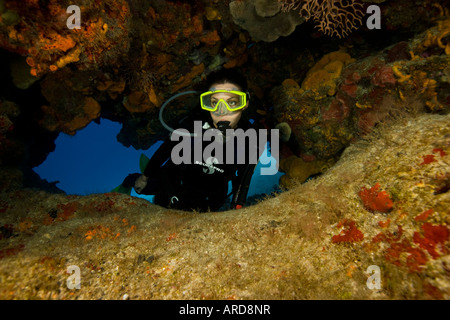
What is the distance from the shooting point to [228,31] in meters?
5.91

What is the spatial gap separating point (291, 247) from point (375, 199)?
1013 millimetres

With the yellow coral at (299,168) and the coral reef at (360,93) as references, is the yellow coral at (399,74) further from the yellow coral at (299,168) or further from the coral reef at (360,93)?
the yellow coral at (299,168)

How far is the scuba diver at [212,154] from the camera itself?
488 cm

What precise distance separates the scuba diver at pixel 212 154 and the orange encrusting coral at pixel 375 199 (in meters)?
2.65

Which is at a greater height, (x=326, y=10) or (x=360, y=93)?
(x=326, y=10)

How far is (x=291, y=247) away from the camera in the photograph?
207 centimetres

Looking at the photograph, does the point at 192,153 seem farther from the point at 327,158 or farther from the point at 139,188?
the point at 327,158

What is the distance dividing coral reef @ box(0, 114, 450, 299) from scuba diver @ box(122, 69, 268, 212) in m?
2.24

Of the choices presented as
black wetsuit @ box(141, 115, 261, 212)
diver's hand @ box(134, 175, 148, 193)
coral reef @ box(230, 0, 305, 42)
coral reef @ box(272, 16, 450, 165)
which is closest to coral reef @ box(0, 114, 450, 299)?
coral reef @ box(272, 16, 450, 165)

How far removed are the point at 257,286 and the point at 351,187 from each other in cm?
169

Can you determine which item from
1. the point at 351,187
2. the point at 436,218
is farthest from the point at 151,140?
the point at 436,218

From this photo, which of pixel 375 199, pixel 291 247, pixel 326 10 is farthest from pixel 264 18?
pixel 291 247

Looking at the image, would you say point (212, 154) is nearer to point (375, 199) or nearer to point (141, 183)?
point (141, 183)

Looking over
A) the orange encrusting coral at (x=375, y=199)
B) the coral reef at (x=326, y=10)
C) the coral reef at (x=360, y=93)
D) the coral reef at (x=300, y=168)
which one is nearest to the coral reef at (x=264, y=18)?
the coral reef at (x=326, y=10)
